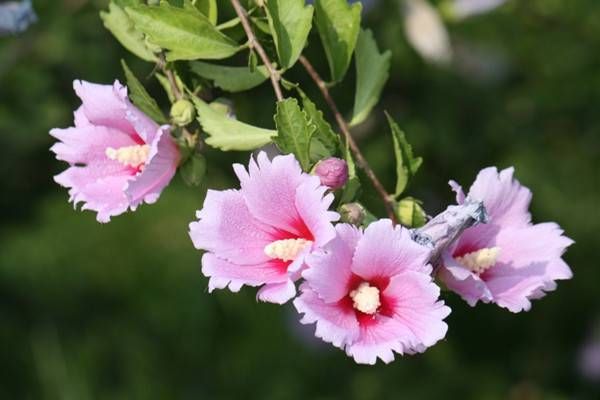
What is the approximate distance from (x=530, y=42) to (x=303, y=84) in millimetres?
525

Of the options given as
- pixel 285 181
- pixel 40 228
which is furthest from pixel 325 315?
pixel 40 228

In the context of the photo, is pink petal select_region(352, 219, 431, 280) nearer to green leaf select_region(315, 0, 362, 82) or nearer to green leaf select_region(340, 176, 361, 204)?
green leaf select_region(340, 176, 361, 204)

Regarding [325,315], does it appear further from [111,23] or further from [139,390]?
[139,390]

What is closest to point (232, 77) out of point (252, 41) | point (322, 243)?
point (252, 41)

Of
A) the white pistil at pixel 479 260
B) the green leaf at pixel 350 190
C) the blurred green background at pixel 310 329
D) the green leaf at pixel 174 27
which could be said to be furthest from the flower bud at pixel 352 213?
the blurred green background at pixel 310 329

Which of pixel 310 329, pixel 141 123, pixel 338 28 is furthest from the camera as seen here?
pixel 310 329

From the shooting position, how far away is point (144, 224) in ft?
10.3

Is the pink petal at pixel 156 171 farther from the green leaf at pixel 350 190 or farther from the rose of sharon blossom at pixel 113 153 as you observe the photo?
the green leaf at pixel 350 190

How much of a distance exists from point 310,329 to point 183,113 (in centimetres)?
200

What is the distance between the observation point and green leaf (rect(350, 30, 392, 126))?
1305 mm

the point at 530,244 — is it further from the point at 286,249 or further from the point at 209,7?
the point at 209,7

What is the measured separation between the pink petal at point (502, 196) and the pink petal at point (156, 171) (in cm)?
30

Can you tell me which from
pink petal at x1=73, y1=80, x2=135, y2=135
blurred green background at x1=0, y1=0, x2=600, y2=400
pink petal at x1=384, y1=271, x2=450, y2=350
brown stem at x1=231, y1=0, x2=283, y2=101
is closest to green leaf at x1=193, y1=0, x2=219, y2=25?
brown stem at x1=231, y1=0, x2=283, y2=101

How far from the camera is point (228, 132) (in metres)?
1.14
